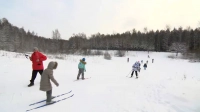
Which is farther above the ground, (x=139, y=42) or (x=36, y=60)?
(x=139, y=42)

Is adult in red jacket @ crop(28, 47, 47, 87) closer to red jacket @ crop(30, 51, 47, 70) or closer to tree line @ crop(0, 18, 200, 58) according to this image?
red jacket @ crop(30, 51, 47, 70)

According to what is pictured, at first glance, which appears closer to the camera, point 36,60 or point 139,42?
point 36,60

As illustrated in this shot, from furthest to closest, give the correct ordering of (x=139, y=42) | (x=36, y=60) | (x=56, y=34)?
(x=56, y=34), (x=139, y=42), (x=36, y=60)

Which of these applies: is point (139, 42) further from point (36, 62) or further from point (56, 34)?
point (36, 62)

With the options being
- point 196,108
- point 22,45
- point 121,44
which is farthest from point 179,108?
point 22,45

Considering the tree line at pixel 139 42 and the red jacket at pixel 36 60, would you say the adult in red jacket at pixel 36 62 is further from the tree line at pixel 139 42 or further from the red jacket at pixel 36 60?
the tree line at pixel 139 42

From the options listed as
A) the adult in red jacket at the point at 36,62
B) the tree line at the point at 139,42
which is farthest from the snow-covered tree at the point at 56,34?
the adult in red jacket at the point at 36,62

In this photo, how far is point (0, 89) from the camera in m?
6.35

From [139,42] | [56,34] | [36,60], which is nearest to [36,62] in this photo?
[36,60]

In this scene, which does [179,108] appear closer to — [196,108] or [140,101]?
[196,108]

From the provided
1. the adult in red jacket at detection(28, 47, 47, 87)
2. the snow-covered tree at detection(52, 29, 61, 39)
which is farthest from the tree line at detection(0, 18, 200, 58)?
the adult in red jacket at detection(28, 47, 47, 87)

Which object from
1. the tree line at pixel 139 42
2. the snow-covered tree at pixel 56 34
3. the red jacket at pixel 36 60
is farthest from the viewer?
the snow-covered tree at pixel 56 34

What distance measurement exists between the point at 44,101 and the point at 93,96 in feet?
6.12

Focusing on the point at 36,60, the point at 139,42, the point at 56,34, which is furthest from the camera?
the point at 56,34
